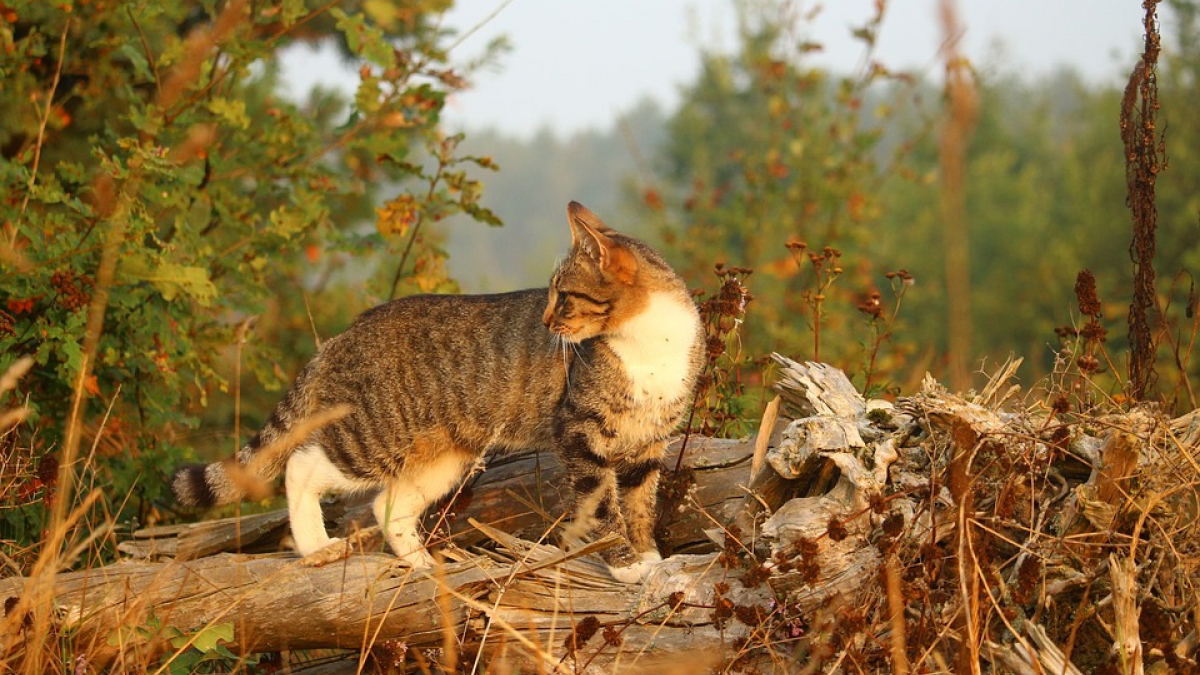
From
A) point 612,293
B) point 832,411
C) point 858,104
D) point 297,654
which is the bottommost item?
point 297,654

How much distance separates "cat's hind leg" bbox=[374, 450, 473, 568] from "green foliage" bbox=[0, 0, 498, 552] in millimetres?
1045

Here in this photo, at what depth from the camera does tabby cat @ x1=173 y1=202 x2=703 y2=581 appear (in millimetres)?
4762

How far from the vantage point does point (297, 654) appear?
187 inches

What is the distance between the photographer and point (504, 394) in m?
5.06

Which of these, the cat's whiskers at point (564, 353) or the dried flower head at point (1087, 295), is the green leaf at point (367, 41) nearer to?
the cat's whiskers at point (564, 353)

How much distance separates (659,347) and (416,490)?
1.31 meters

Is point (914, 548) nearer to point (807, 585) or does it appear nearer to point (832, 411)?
point (807, 585)

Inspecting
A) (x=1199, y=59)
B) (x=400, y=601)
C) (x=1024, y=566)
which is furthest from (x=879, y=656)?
(x=1199, y=59)

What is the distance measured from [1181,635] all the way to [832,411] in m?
1.39

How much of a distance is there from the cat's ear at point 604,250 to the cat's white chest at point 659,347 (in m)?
0.17

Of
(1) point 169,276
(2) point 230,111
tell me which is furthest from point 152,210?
(1) point 169,276

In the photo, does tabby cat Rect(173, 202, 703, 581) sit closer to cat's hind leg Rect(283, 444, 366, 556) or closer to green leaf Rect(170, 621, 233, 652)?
cat's hind leg Rect(283, 444, 366, 556)

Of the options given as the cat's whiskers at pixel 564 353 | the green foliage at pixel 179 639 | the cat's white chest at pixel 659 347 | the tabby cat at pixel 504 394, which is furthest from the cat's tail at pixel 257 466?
the cat's white chest at pixel 659 347

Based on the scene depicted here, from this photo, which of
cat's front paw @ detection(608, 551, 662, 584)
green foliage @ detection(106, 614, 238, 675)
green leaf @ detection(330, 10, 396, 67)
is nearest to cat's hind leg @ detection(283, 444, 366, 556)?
green foliage @ detection(106, 614, 238, 675)
